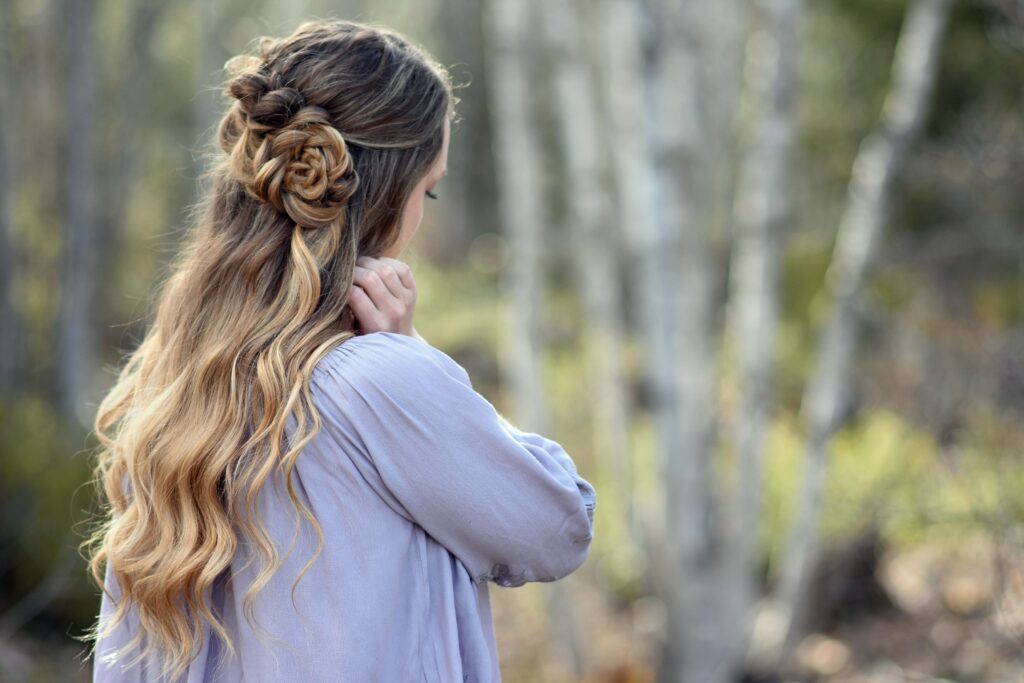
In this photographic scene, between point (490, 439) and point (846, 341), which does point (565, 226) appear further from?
point (490, 439)

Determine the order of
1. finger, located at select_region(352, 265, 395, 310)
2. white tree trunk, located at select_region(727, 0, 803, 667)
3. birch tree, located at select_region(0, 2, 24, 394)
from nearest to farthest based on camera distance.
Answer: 1. finger, located at select_region(352, 265, 395, 310)
2. white tree trunk, located at select_region(727, 0, 803, 667)
3. birch tree, located at select_region(0, 2, 24, 394)

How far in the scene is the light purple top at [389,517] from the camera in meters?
1.45

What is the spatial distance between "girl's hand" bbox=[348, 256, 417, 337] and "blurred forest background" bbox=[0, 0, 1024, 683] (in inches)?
39.9

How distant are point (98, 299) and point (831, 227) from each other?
7.94 meters

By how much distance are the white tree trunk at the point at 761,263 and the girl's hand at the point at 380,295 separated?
3870 millimetres

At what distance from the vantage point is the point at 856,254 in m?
5.27

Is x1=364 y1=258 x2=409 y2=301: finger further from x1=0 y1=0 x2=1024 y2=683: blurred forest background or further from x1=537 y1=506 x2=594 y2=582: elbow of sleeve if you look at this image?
x1=0 y1=0 x2=1024 y2=683: blurred forest background

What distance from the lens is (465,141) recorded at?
20.6 m

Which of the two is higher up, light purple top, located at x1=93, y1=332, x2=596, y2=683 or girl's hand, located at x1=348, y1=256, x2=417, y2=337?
girl's hand, located at x1=348, y1=256, x2=417, y2=337

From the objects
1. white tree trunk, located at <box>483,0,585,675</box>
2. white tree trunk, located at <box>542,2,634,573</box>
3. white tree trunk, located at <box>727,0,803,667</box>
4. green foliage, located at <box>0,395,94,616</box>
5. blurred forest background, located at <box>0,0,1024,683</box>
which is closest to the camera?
blurred forest background, located at <box>0,0,1024,683</box>

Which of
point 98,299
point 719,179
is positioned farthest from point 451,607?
point 719,179

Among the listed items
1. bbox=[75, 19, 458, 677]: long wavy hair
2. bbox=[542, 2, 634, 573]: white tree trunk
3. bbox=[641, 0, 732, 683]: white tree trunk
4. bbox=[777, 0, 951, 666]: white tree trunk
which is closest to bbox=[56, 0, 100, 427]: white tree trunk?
bbox=[542, 2, 634, 573]: white tree trunk

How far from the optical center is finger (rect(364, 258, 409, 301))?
157 cm

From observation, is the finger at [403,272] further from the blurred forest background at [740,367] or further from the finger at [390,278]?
the blurred forest background at [740,367]
